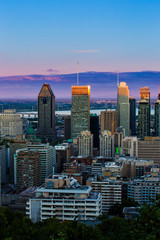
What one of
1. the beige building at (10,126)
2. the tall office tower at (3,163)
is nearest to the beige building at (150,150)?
the tall office tower at (3,163)

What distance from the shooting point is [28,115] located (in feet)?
223

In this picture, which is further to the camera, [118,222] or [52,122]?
[52,122]

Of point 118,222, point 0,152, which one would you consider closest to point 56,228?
point 118,222

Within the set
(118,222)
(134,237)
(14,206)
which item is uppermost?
(134,237)

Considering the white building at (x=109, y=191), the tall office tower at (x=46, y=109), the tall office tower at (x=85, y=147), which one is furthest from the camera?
the tall office tower at (x=46, y=109)

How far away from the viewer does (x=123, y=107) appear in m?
44.5

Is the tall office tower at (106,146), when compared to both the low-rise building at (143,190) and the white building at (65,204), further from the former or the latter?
the white building at (65,204)

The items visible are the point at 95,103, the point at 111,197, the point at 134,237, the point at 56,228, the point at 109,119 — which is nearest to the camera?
the point at 134,237

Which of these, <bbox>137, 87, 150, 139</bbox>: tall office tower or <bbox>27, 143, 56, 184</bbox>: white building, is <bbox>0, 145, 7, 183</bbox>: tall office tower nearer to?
<bbox>27, 143, 56, 184</bbox>: white building

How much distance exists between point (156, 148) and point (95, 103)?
3614 centimetres

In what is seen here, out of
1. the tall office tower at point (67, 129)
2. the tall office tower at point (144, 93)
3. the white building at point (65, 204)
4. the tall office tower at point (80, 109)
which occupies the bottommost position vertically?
the white building at point (65, 204)

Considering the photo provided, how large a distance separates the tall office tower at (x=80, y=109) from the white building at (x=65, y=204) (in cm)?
2595

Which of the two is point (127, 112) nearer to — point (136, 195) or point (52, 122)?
point (52, 122)

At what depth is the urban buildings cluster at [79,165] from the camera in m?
10.6
